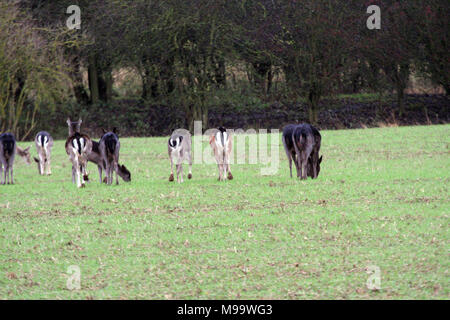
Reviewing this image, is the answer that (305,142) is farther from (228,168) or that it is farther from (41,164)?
(41,164)

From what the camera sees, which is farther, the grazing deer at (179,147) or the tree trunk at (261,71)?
the tree trunk at (261,71)

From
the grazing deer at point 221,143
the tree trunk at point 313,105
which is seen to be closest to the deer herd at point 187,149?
the grazing deer at point 221,143

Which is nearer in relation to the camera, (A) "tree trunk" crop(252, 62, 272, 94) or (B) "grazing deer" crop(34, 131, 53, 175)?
(B) "grazing deer" crop(34, 131, 53, 175)

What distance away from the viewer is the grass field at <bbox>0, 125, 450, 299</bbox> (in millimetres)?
7891

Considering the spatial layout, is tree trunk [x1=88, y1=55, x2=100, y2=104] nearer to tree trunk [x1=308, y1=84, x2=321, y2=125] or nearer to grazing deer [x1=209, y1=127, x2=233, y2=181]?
tree trunk [x1=308, y1=84, x2=321, y2=125]

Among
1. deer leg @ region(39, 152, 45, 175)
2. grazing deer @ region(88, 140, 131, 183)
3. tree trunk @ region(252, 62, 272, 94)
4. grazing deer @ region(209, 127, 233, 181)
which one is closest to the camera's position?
grazing deer @ region(209, 127, 233, 181)

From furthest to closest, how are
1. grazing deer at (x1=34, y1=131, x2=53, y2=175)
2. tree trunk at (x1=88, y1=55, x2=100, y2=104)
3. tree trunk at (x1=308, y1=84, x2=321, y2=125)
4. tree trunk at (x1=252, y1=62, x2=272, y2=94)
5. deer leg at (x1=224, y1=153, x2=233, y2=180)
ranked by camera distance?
tree trunk at (x1=88, y1=55, x2=100, y2=104)
tree trunk at (x1=252, y1=62, x2=272, y2=94)
tree trunk at (x1=308, y1=84, x2=321, y2=125)
grazing deer at (x1=34, y1=131, x2=53, y2=175)
deer leg at (x1=224, y1=153, x2=233, y2=180)

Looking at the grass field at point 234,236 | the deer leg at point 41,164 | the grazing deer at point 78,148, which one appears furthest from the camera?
the deer leg at point 41,164

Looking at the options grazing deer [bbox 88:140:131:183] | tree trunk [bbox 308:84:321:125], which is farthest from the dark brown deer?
tree trunk [bbox 308:84:321:125]

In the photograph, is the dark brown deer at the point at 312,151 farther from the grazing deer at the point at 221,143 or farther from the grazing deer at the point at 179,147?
the grazing deer at the point at 179,147

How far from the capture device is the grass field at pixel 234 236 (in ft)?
25.9

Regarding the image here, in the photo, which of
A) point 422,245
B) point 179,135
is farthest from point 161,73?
point 422,245

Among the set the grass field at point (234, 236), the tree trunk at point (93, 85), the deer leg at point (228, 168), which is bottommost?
the grass field at point (234, 236)
